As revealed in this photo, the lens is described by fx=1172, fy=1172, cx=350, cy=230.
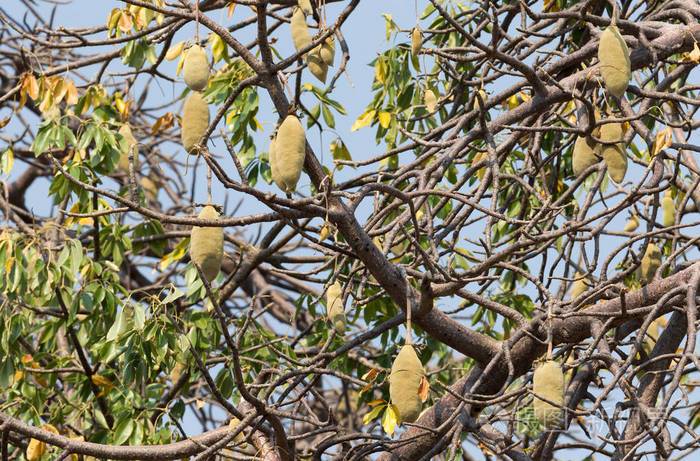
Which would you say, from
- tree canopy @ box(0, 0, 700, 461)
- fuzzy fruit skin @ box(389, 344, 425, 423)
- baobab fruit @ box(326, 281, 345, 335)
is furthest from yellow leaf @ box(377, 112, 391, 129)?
fuzzy fruit skin @ box(389, 344, 425, 423)

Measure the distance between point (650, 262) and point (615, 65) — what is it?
926 millimetres

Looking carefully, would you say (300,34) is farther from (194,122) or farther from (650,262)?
(650,262)

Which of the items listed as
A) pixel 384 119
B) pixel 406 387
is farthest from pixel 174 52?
pixel 406 387

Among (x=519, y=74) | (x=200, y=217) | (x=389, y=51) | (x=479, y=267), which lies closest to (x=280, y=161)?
(x=200, y=217)

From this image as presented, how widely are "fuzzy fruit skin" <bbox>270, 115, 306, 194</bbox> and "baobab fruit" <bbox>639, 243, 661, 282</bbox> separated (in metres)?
1.33

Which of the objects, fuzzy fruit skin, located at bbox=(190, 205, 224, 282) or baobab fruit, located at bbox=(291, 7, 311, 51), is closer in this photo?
fuzzy fruit skin, located at bbox=(190, 205, 224, 282)

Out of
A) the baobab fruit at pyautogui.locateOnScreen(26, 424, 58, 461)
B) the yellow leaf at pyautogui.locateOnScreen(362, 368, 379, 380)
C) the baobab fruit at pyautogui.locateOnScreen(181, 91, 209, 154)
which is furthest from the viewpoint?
the baobab fruit at pyautogui.locateOnScreen(26, 424, 58, 461)

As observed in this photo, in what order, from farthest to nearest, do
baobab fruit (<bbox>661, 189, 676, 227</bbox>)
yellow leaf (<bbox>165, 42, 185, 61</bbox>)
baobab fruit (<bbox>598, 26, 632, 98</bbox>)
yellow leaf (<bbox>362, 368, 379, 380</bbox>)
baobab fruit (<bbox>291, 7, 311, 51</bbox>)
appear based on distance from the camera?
1. yellow leaf (<bbox>165, 42, 185, 61</bbox>)
2. baobab fruit (<bbox>661, 189, 676, 227</bbox>)
3. yellow leaf (<bbox>362, 368, 379, 380</bbox>)
4. baobab fruit (<bbox>291, 7, 311, 51</bbox>)
5. baobab fruit (<bbox>598, 26, 632, 98</bbox>)

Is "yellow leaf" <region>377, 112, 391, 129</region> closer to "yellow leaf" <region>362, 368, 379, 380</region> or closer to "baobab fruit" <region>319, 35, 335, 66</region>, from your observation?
"yellow leaf" <region>362, 368, 379, 380</region>

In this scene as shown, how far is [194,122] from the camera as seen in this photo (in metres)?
2.07

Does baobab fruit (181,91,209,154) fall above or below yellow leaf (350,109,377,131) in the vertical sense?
below

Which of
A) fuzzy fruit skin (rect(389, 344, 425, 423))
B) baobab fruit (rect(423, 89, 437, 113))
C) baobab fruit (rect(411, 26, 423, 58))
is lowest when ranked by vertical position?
fuzzy fruit skin (rect(389, 344, 425, 423))

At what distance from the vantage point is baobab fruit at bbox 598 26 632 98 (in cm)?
219

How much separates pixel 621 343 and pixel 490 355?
35cm
